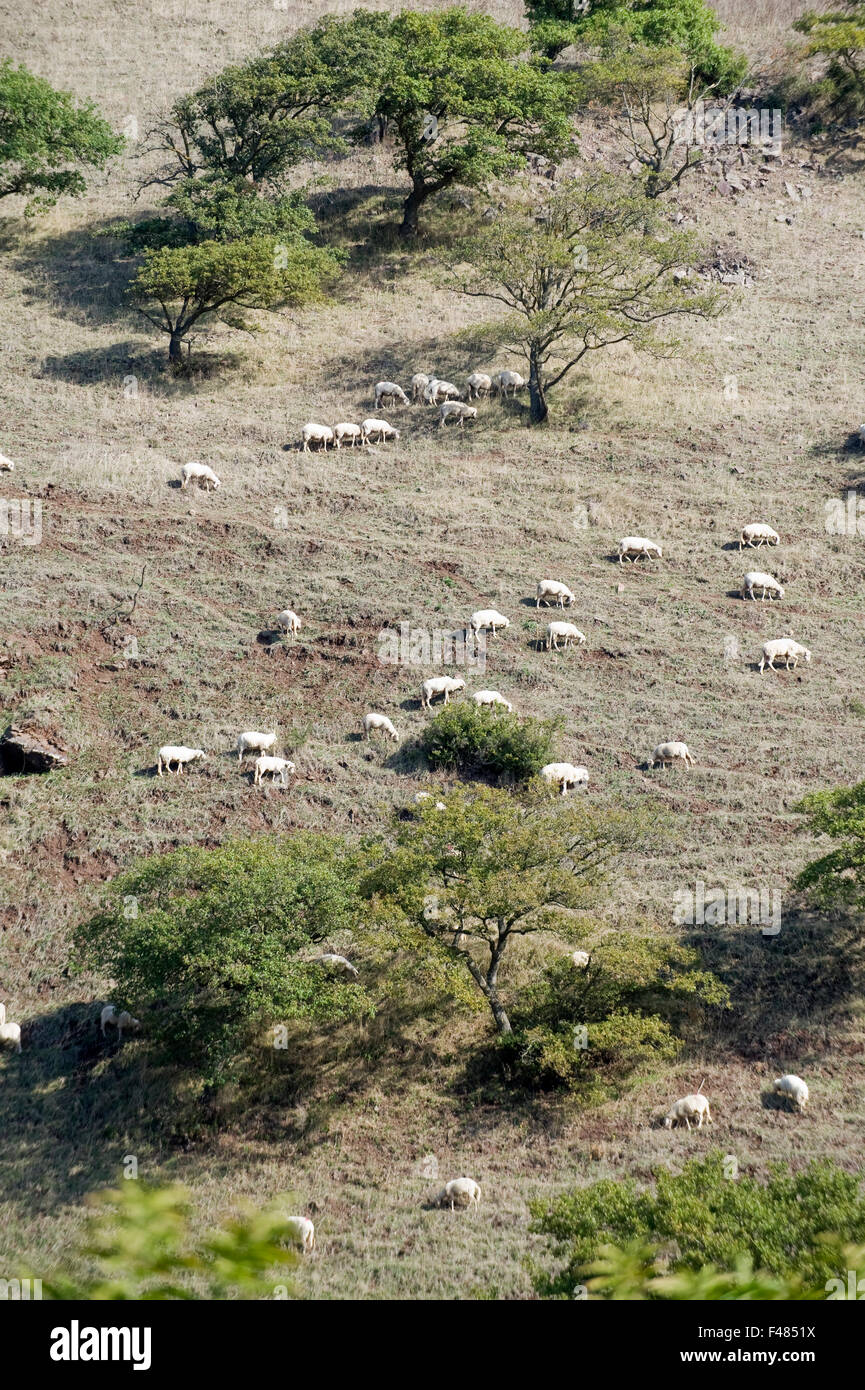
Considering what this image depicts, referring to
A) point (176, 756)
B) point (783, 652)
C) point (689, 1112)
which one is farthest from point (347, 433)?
point (689, 1112)

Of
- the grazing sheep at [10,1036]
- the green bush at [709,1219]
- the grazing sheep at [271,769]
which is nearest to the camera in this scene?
the green bush at [709,1219]

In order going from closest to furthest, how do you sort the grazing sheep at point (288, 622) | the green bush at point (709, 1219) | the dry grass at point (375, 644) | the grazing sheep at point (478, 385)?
the green bush at point (709, 1219) → the dry grass at point (375, 644) → the grazing sheep at point (288, 622) → the grazing sheep at point (478, 385)

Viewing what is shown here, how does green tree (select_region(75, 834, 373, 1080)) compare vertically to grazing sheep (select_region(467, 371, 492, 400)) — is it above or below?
below

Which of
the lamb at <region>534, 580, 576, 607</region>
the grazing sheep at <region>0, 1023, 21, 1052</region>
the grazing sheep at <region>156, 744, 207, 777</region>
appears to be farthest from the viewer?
the lamb at <region>534, 580, 576, 607</region>

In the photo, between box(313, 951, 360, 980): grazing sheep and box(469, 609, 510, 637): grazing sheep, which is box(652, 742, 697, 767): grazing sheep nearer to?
box(469, 609, 510, 637): grazing sheep

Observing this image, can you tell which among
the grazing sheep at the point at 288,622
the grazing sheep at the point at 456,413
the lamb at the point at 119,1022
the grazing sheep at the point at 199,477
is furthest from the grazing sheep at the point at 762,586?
the lamb at the point at 119,1022

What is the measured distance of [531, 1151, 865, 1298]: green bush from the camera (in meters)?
13.3

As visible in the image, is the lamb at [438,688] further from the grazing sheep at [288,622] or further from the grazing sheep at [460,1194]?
the grazing sheep at [460,1194]

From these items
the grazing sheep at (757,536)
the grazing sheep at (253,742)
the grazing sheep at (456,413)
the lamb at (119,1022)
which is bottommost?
the lamb at (119,1022)

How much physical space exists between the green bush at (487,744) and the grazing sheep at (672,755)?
2.73 m

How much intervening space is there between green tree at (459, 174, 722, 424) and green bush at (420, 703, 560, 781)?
21607mm

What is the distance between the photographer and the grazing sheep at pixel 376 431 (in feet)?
145

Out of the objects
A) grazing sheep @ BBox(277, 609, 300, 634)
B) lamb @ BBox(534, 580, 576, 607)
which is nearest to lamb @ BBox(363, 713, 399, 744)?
grazing sheep @ BBox(277, 609, 300, 634)

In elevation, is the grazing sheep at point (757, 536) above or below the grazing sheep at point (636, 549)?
above
